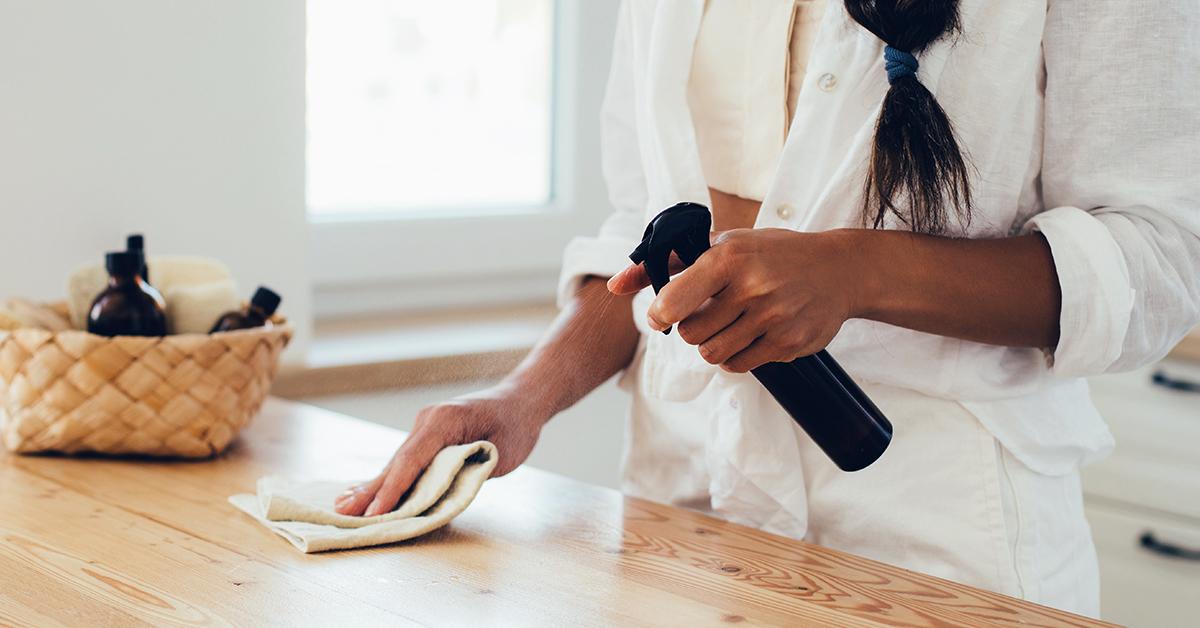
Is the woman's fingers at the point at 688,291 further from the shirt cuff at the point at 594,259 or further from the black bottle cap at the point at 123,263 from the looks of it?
the black bottle cap at the point at 123,263

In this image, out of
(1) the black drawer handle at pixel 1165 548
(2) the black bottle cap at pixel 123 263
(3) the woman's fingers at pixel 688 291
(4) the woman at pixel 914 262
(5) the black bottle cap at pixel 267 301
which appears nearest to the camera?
(3) the woman's fingers at pixel 688 291

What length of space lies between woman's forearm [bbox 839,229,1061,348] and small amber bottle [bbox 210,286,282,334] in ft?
1.97

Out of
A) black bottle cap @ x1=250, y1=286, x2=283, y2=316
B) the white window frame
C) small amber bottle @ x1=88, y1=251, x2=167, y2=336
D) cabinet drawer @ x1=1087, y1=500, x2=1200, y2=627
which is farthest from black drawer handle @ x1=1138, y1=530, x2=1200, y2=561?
small amber bottle @ x1=88, y1=251, x2=167, y2=336

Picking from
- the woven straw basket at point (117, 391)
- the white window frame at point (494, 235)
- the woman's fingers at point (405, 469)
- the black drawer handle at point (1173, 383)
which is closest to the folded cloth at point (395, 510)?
the woman's fingers at point (405, 469)

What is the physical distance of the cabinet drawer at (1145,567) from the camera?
1696mm

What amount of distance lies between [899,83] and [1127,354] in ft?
0.80

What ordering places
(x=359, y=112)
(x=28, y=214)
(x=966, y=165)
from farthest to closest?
1. (x=359, y=112)
2. (x=28, y=214)
3. (x=966, y=165)

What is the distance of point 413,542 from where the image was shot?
0.86 meters

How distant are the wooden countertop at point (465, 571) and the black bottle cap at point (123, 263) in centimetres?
18

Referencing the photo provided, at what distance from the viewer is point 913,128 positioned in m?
0.81

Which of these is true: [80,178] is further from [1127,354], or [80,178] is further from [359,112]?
[1127,354]

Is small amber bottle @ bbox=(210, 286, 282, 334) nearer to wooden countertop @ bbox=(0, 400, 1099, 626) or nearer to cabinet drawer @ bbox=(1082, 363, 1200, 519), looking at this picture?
wooden countertop @ bbox=(0, 400, 1099, 626)

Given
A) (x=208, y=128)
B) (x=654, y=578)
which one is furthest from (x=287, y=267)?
(x=654, y=578)

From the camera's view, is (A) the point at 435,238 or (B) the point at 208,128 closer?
(B) the point at 208,128
